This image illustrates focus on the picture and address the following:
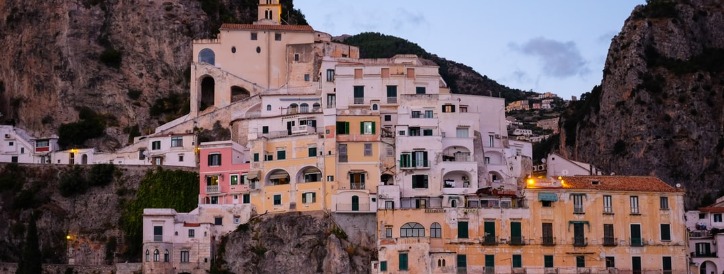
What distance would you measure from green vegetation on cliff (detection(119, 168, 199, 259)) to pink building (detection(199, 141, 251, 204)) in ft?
4.68

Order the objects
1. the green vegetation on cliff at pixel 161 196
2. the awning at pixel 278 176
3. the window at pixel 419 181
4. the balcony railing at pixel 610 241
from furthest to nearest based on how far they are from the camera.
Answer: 1. the green vegetation on cliff at pixel 161 196
2. the awning at pixel 278 176
3. the window at pixel 419 181
4. the balcony railing at pixel 610 241

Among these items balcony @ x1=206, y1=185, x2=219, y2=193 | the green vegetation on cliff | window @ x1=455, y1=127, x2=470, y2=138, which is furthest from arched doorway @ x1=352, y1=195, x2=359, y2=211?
the green vegetation on cliff

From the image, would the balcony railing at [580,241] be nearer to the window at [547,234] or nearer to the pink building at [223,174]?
the window at [547,234]

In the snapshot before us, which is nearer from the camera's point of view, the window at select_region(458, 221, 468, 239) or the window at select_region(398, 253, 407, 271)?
the window at select_region(398, 253, 407, 271)

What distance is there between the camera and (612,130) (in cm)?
12694

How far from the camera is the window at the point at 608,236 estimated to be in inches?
3898

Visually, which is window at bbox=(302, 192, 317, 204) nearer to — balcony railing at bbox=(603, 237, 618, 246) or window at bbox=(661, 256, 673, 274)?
balcony railing at bbox=(603, 237, 618, 246)

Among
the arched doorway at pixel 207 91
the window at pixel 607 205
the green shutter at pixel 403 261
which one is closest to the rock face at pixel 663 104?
the window at pixel 607 205

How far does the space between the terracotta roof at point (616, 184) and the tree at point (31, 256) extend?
107 ft

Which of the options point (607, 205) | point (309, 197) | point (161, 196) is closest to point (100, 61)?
point (161, 196)

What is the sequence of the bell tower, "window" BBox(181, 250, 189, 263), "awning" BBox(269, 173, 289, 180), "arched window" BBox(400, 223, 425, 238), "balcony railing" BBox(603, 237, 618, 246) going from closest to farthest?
"arched window" BBox(400, 223, 425, 238) < "balcony railing" BBox(603, 237, 618, 246) < "window" BBox(181, 250, 189, 263) < "awning" BBox(269, 173, 289, 180) < the bell tower

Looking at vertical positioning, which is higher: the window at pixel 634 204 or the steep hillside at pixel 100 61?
the steep hillside at pixel 100 61

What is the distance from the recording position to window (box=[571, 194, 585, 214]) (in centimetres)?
9906

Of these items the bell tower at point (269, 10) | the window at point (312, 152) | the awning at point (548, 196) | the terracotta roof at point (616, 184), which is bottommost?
the awning at point (548, 196)
